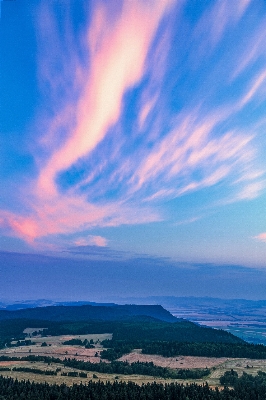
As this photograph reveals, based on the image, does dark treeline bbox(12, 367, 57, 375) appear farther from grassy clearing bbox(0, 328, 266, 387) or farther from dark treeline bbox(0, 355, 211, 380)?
grassy clearing bbox(0, 328, 266, 387)

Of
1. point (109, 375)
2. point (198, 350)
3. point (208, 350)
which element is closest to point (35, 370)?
point (109, 375)

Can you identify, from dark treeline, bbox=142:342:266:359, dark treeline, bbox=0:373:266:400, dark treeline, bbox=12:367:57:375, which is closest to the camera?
dark treeline, bbox=0:373:266:400

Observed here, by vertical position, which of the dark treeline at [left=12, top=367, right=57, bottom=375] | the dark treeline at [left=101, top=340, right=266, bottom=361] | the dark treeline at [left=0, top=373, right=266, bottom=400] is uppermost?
the dark treeline at [left=0, top=373, right=266, bottom=400]

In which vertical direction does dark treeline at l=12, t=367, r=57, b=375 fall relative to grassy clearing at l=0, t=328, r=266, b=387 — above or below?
above

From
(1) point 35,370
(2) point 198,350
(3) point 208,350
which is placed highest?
(1) point 35,370

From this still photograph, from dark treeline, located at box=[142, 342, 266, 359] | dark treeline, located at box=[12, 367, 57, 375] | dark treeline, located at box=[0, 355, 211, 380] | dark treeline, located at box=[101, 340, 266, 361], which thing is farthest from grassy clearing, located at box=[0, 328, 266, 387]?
dark treeline, located at box=[142, 342, 266, 359]

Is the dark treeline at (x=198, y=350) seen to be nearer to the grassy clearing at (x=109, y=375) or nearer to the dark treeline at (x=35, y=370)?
the grassy clearing at (x=109, y=375)

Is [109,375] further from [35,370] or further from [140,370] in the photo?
[35,370]

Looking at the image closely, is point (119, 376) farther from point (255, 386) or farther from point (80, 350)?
point (80, 350)

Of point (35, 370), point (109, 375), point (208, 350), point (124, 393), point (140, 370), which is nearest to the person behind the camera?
point (124, 393)

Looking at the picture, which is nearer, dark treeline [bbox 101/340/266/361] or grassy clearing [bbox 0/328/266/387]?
grassy clearing [bbox 0/328/266/387]

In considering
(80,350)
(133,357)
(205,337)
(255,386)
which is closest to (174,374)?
(255,386)
